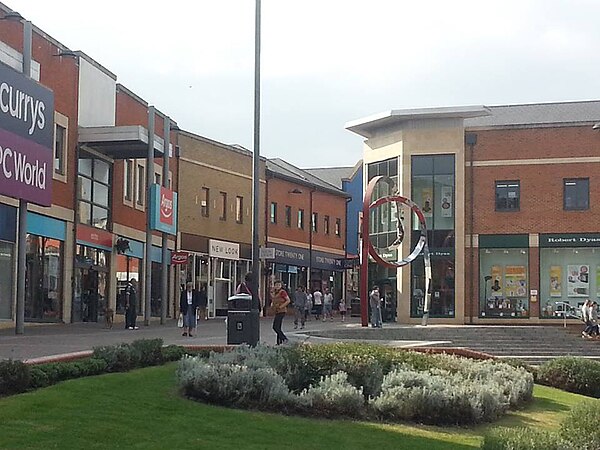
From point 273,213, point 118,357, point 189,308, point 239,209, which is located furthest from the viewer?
point 273,213

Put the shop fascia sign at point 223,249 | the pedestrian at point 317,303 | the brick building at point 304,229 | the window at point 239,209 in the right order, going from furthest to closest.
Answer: the brick building at point 304,229 → the window at point 239,209 → the pedestrian at point 317,303 → the shop fascia sign at point 223,249

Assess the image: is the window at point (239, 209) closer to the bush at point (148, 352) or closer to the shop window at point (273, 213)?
the shop window at point (273, 213)

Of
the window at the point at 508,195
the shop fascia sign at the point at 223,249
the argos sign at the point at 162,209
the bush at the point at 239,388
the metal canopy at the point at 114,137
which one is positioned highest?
the metal canopy at the point at 114,137

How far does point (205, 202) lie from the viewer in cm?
4881

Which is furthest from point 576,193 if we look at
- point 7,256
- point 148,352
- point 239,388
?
point 239,388

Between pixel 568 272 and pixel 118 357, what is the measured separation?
3104 centimetres

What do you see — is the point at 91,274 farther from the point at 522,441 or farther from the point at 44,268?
the point at 522,441

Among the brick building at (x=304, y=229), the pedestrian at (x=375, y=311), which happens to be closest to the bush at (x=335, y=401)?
the pedestrian at (x=375, y=311)

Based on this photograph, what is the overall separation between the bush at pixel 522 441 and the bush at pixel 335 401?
3.32 metres

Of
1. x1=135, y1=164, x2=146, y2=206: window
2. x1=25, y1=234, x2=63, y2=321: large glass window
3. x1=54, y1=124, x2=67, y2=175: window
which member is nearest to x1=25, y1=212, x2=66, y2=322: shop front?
x1=25, y1=234, x2=63, y2=321: large glass window

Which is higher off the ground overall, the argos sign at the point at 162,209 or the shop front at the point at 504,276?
the argos sign at the point at 162,209

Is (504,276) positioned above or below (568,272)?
below

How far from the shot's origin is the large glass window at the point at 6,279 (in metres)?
29.3

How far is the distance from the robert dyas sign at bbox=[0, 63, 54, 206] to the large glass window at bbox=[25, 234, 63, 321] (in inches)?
168
